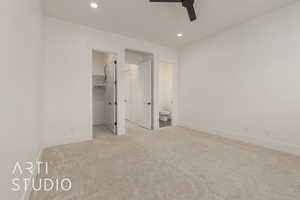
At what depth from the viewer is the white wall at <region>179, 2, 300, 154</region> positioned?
8.32 ft

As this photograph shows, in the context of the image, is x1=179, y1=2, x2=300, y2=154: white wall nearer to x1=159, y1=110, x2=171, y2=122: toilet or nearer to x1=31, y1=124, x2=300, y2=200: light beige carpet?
x1=31, y1=124, x2=300, y2=200: light beige carpet

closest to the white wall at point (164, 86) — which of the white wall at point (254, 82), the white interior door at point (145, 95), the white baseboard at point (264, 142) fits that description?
the white interior door at point (145, 95)

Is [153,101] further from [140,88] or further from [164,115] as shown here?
[164,115]

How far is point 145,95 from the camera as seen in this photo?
468cm

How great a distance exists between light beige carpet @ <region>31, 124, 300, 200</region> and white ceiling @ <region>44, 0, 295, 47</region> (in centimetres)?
303

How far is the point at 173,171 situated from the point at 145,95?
3.08m

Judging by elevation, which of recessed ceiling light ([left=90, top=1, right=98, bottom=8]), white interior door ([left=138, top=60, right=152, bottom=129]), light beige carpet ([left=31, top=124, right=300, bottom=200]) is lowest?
light beige carpet ([left=31, top=124, right=300, bottom=200])

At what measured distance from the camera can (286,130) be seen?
260 cm

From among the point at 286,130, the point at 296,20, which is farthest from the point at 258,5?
the point at 286,130

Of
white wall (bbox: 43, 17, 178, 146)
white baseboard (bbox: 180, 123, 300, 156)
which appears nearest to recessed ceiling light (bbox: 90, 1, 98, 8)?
white wall (bbox: 43, 17, 178, 146)

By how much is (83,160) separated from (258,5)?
15.2ft

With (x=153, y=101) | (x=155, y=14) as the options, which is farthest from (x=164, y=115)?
(x=155, y=14)

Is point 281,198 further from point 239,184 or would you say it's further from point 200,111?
point 200,111

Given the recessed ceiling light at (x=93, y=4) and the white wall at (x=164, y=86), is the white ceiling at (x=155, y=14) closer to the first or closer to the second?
the recessed ceiling light at (x=93, y=4)
